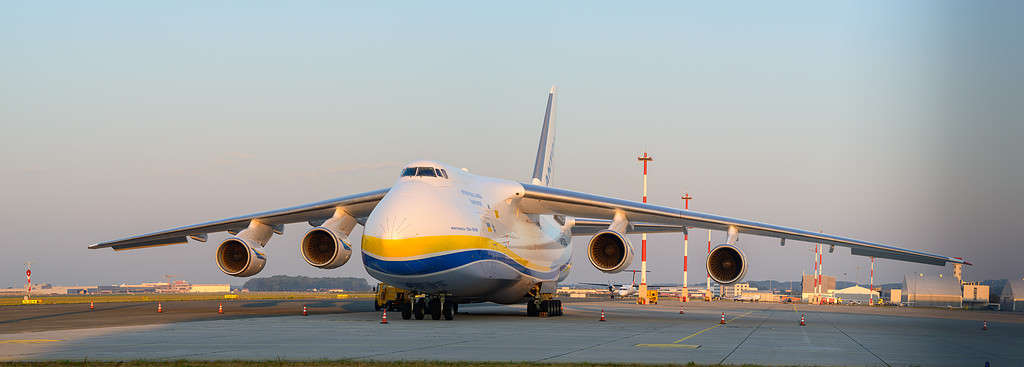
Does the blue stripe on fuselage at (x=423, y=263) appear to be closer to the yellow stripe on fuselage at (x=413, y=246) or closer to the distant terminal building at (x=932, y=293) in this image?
the yellow stripe on fuselage at (x=413, y=246)

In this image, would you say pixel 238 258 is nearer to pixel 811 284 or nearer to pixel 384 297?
pixel 384 297

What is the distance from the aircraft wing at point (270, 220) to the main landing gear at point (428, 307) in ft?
10.7

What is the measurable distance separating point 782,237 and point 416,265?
34.2ft

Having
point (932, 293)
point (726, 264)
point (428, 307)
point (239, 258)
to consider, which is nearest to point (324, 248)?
point (239, 258)

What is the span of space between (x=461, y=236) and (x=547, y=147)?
13898mm

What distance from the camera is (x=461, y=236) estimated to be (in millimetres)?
21016

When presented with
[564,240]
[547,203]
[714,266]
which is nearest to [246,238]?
[547,203]

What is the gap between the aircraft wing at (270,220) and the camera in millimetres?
24766

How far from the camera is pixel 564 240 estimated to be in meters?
29.6

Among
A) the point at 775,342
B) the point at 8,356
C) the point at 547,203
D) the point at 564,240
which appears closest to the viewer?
the point at 8,356

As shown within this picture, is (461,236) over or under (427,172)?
under

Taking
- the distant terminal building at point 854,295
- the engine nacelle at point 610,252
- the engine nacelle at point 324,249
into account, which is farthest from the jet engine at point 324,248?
the distant terminal building at point 854,295

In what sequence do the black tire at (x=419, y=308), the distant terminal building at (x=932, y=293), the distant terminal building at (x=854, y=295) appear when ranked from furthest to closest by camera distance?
the distant terminal building at (x=854, y=295)
the distant terminal building at (x=932, y=293)
the black tire at (x=419, y=308)

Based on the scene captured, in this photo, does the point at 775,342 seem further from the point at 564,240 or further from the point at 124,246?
the point at 124,246
